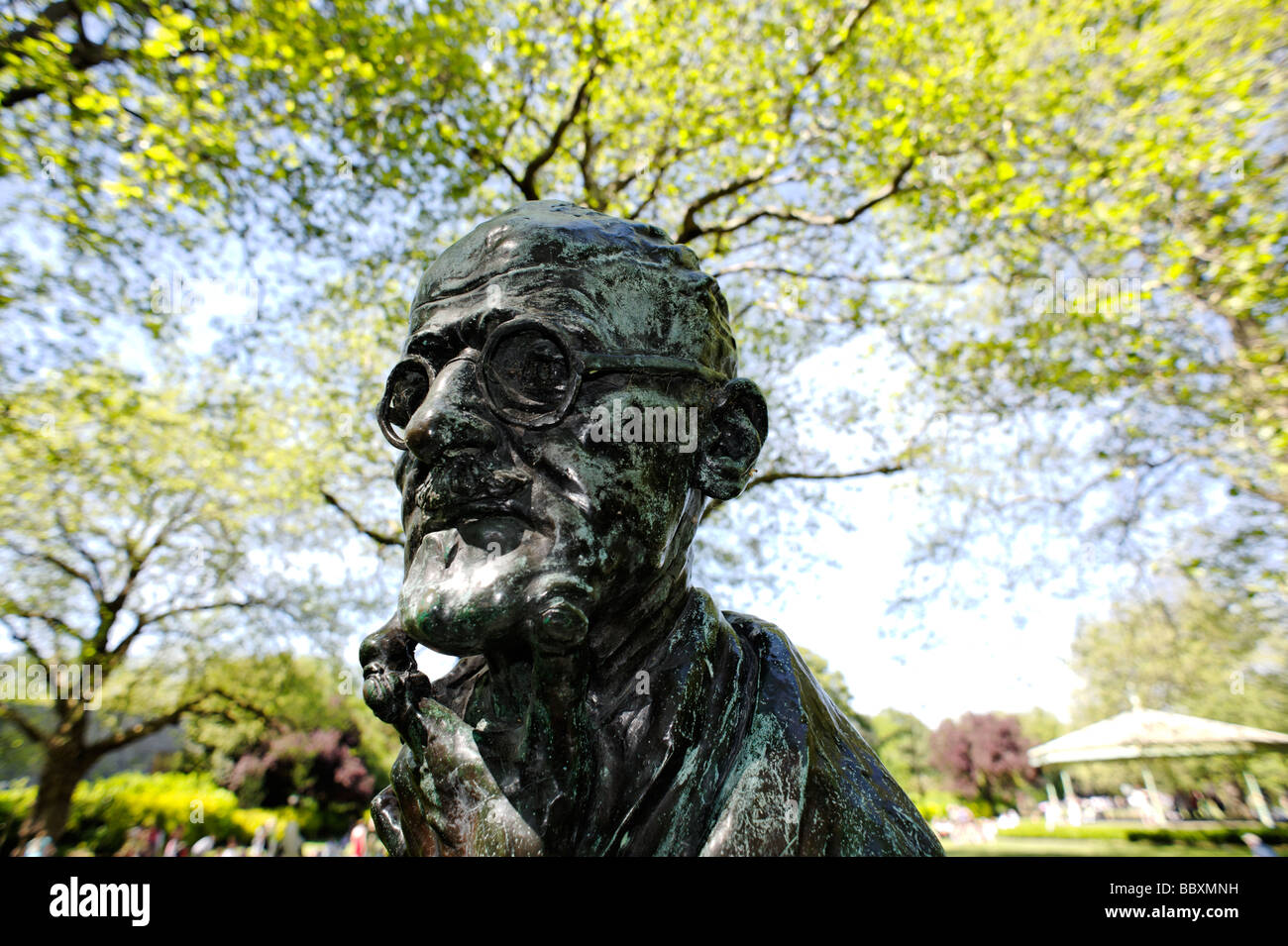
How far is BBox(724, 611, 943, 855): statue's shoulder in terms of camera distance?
150 centimetres

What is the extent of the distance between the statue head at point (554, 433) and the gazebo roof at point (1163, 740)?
1794cm

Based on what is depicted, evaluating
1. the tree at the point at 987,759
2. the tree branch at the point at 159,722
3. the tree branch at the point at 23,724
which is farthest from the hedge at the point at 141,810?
the tree at the point at 987,759

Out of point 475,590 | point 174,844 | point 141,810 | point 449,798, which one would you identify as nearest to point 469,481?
point 475,590

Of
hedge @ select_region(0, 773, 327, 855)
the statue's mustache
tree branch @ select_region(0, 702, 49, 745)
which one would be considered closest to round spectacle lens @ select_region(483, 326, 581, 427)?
the statue's mustache

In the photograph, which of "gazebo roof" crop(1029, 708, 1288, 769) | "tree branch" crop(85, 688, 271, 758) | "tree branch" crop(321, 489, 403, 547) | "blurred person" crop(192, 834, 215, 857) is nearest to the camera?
"tree branch" crop(321, 489, 403, 547)

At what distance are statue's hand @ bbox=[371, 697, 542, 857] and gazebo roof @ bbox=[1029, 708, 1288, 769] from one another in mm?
18194

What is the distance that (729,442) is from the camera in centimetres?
191

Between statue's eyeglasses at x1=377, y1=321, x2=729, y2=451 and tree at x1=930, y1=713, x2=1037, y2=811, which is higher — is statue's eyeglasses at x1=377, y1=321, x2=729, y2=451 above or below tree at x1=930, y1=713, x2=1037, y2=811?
above

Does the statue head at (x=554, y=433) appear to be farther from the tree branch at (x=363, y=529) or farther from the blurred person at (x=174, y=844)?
the blurred person at (x=174, y=844)

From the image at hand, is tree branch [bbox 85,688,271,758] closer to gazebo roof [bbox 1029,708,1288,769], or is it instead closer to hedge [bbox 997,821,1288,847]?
gazebo roof [bbox 1029,708,1288,769]

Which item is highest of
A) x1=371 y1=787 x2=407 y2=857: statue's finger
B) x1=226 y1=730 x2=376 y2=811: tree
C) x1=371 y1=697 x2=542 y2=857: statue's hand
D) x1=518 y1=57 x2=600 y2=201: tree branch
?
x1=518 y1=57 x2=600 y2=201: tree branch

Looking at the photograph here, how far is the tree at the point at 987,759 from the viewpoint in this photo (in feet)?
114

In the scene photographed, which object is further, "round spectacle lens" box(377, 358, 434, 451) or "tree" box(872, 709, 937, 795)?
"tree" box(872, 709, 937, 795)

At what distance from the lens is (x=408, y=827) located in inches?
66.6
